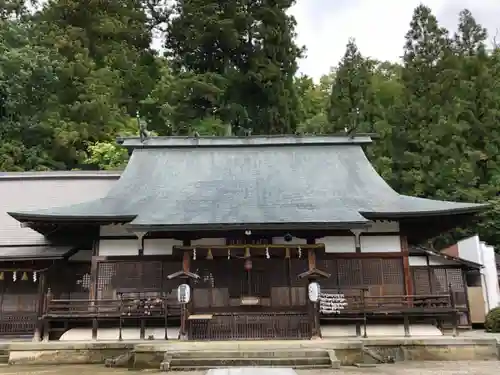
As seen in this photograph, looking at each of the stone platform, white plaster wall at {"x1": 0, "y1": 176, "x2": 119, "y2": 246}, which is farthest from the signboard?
white plaster wall at {"x1": 0, "y1": 176, "x2": 119, "y2": 246}

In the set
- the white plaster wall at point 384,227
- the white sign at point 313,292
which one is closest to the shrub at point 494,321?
the white plaster wall at point 384,227

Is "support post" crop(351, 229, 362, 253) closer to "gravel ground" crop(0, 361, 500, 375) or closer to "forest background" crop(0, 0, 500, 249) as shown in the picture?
"gravel ground" crop(0, 361, 500, 375)

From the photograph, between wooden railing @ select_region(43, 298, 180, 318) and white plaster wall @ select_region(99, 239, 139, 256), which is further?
white plaster wall @ select_region(99, 239, 139, 256)

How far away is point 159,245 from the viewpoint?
43.8 ft

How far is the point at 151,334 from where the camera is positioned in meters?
12.7

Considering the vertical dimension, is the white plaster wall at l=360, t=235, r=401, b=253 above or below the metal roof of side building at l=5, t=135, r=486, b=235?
below

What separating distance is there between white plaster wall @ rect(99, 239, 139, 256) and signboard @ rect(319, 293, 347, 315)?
5257 mm

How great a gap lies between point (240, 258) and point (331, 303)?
2639 mm

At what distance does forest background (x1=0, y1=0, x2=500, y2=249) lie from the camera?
26.2 m

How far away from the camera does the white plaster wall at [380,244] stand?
13.3 m

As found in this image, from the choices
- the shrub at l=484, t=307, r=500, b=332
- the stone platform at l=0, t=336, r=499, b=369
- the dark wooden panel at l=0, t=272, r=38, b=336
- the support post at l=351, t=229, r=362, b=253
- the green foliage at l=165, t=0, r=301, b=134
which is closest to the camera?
the stone platform at l=0, t=336, r=499, b=369

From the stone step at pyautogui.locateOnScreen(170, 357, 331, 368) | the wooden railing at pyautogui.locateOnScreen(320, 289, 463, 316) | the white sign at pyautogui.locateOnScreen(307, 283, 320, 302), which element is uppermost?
the white sign at pyautogui.locateOnScreen(307, 283, 320, 302)

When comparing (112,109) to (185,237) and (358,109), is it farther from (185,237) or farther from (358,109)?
(185,237)

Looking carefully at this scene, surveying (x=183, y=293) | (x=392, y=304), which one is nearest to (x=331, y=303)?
(x=392, y=304)
